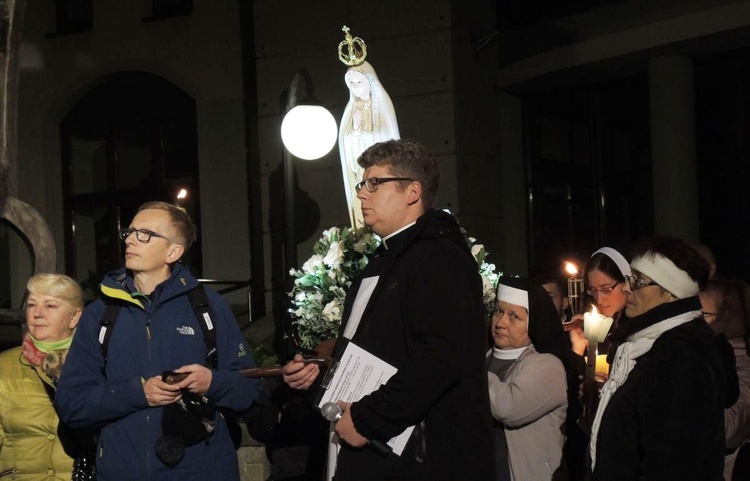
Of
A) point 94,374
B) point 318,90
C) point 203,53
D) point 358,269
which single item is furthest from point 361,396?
point 203,53

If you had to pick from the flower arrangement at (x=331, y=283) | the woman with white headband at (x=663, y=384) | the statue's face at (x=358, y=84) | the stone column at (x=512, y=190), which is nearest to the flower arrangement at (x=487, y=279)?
the flower arrangement at (x=331, y=283)

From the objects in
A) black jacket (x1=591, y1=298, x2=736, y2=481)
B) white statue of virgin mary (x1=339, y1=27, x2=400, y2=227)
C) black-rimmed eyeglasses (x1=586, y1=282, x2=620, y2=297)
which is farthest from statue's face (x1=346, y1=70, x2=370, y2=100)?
black jacket (x1=591, y1=298, x2=736, y2=481)

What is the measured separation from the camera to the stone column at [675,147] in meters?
12.1

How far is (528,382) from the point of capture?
4.97 m

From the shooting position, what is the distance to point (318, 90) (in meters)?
13.3

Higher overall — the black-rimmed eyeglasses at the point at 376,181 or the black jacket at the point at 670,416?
the black-rimmed eyeglasses at the point at 376,181

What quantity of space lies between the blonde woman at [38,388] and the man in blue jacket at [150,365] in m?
0.67

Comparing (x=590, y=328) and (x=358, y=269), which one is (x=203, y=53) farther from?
(x=590, y=328)

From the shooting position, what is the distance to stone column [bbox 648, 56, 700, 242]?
478 inches

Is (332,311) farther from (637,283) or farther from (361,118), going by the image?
(637,283)

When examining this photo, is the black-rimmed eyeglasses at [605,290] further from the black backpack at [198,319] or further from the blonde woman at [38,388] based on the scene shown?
the blonde woman at [38,388]

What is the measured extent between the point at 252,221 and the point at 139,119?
3.45 meters

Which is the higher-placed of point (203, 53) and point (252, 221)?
point (203, 53)

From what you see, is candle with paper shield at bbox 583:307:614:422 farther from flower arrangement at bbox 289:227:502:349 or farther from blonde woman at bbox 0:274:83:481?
blonde woman at bbox 0:274:83:481
